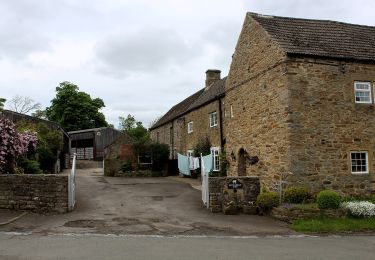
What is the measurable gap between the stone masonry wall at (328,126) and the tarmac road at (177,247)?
524cm

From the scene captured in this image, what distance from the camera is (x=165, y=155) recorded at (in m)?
34.1

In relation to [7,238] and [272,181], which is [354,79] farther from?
[7,238]

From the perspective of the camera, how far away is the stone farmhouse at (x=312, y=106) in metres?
17.7

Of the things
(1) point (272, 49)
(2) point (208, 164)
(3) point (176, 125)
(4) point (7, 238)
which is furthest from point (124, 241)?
(3) point (176, 125)

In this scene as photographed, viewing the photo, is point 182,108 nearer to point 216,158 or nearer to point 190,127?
point 190,127

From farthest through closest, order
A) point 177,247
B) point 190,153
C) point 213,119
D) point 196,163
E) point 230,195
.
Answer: point 190,153, point 196,163, point 213,119, point 230,195, point 177,247

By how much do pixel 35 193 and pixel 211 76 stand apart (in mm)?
23588

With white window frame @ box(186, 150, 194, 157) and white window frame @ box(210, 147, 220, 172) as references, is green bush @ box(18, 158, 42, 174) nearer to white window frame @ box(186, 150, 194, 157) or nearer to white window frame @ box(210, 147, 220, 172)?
white window frame @ box(210, 147, 220, 172)

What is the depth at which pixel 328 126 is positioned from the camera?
18.0m

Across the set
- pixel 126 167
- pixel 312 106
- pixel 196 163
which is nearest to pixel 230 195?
pixel 312 106

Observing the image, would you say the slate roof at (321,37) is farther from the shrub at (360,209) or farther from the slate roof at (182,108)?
the slate roof at (182,108)

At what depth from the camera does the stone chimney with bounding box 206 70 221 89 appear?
119 ft

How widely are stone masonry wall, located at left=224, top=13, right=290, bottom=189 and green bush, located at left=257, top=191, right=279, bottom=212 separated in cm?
194

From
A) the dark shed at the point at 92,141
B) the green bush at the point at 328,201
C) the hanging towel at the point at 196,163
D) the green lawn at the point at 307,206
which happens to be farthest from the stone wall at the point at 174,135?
the green bush at the point at 328,201
